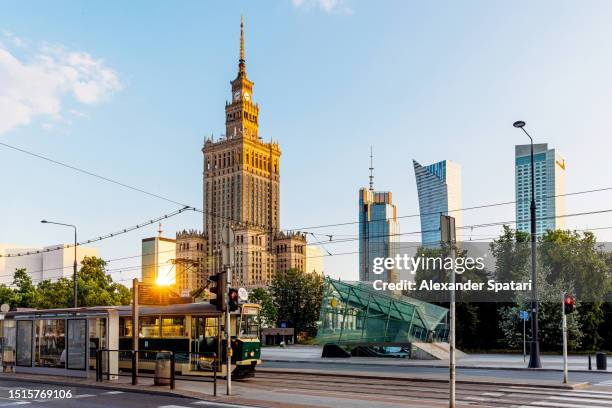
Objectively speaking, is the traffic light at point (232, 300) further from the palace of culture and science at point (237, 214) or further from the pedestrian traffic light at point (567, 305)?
the palace of culture and science at point (237, 214)

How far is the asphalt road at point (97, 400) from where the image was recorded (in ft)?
55.8

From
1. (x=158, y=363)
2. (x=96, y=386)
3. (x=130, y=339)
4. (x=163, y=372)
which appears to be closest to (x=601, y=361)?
(x=163, y=372)

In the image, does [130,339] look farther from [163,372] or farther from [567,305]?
[567,305]

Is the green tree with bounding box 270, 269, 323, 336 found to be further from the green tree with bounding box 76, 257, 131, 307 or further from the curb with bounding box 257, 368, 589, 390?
the curb with bounding box 257, 368, 589, 390

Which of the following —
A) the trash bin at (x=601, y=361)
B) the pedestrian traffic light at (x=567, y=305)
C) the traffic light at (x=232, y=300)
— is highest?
the traffic light at (x=232, y=300)

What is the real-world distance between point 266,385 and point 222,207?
573ft

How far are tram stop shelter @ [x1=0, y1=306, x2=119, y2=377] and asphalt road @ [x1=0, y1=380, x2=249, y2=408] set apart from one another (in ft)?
9.93

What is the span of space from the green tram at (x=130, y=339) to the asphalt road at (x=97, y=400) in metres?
2.77

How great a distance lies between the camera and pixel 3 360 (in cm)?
2797

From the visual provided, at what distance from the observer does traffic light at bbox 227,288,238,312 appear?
19.1m

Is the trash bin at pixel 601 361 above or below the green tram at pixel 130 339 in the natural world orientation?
below

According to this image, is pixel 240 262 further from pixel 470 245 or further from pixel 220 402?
pixel 220 402

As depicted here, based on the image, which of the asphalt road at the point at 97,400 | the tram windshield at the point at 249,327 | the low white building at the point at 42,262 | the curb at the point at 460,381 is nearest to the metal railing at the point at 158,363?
the asphalt road at the point at 97,400

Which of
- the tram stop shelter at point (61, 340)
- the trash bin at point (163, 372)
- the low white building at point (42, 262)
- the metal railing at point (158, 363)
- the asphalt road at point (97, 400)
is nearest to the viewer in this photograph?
the asphalt road at point (97, 400)
